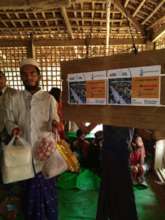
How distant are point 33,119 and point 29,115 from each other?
0.04 meters

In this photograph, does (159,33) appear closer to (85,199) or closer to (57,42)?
(57,42)

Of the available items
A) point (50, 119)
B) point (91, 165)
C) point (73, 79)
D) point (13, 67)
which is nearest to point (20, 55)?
point (13, 67)

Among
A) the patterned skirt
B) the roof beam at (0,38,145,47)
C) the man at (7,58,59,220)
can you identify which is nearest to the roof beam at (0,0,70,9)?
the man at (7,58,59,220)

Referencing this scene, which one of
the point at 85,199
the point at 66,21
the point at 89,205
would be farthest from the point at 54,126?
the point at 66,21

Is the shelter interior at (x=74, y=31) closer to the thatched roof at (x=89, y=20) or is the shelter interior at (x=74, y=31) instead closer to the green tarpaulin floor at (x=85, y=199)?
the thatched roof at (x=89, y=20)

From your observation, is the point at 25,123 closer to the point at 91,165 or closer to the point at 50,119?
the point at 50,119

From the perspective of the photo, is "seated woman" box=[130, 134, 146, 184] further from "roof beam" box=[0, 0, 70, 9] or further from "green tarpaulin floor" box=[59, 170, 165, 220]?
"roof beam" box=[0, 0, 70, 9]

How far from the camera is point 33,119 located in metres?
2.18

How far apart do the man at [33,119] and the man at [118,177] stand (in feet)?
1.43

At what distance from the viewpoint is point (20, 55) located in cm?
472

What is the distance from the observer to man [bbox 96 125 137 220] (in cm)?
204

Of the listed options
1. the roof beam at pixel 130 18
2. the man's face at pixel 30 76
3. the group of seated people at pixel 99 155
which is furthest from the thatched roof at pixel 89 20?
the group of seated people at pixel 99 155

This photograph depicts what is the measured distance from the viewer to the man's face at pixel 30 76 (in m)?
2.17

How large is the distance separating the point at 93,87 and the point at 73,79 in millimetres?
138
